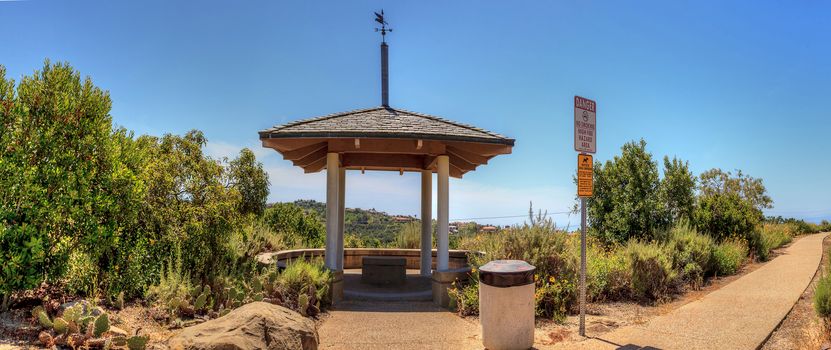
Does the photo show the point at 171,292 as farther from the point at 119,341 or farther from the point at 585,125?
the point at 585,125

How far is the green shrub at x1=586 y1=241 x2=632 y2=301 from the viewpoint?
26.9 feet

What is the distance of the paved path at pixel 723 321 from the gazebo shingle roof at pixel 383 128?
3.77 m

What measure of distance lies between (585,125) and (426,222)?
5.64 metres

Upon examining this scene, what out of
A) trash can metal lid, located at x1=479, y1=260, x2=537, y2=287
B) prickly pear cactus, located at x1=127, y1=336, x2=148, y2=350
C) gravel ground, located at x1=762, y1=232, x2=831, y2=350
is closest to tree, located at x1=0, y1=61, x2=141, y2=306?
prickly pear cactus, located at x1=127, y1=336, x2=148, y2=350

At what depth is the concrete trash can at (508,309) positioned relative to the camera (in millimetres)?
5508

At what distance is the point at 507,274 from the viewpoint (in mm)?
5547

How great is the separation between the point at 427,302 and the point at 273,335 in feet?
13.9

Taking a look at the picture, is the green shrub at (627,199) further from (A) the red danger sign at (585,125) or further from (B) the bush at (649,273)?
(A) the red danger sign at (585,125)

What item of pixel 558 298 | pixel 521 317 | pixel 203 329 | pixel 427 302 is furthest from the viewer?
pixel 427 302

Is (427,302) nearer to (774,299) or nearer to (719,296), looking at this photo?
(719,296)

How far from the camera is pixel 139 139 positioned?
7.91 metres

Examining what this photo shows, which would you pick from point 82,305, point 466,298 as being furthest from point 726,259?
point 82,305

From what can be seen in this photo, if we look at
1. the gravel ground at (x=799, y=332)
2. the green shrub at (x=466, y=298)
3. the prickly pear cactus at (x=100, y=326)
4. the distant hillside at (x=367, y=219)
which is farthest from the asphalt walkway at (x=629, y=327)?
the distant hillside at (x=367, y=219)

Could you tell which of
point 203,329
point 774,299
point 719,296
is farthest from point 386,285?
point 774,299
